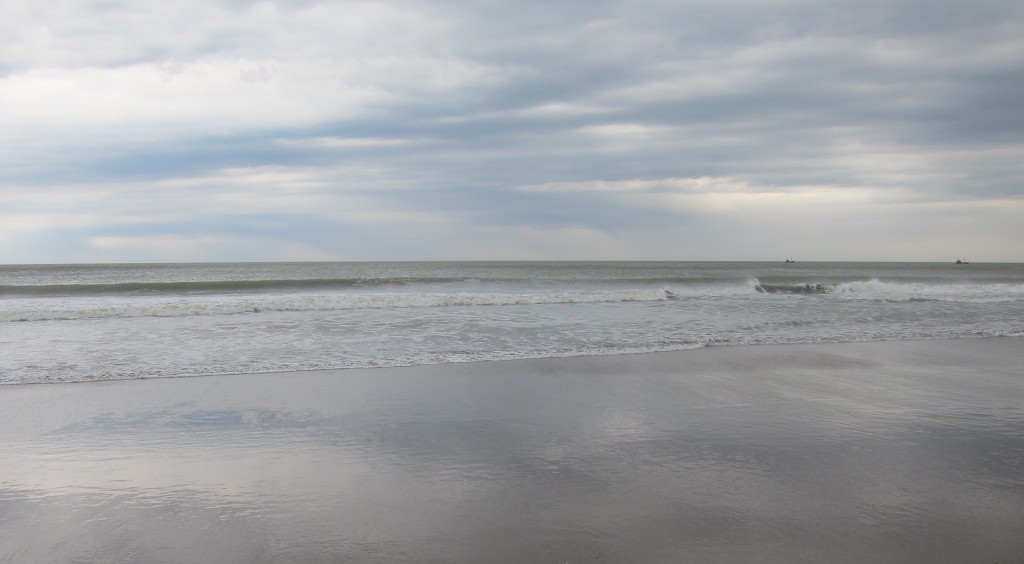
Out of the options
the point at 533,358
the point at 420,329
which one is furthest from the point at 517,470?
the point at 420,329

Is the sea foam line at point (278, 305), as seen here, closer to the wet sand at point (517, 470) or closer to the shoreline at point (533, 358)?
the shoreline at point (533, 358)

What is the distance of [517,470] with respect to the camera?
16.2ft

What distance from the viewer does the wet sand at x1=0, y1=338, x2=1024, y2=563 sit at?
3.69 meters

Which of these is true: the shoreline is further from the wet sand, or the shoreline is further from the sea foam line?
the sea foam line

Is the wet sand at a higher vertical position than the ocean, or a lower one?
lower

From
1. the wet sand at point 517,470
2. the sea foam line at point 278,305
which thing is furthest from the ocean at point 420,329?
the wet sand at point 517,470

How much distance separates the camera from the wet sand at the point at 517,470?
369cm

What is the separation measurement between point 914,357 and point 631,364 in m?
4.73

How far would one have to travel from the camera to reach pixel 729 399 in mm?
7414

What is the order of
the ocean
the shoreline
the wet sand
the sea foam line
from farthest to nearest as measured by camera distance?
the sea foam line
the ocean
the shoreline
the wet sand

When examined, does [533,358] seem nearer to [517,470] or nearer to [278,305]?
[517,470]

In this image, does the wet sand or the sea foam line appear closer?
the wet sand

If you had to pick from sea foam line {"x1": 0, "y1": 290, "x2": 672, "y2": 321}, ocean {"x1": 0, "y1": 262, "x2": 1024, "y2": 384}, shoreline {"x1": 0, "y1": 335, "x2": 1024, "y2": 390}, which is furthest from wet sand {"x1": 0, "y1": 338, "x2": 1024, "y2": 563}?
sea foam line {"x1": 0, "y1": 290, "x2": 672, "y2": 321}

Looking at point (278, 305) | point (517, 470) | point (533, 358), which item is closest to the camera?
point (517, 470)
